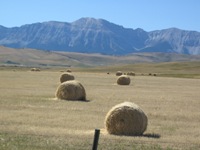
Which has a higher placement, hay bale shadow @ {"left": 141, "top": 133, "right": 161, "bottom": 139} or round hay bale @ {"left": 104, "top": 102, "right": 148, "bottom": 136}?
round hay bale @ {"left": 104, "top": 102, "right": 148, "bottom": 136}

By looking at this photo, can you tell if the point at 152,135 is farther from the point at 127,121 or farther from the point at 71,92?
the point at 71,92

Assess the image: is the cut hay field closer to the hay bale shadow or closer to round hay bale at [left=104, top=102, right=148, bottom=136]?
the hay bale shadow

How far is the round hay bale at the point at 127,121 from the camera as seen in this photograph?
18.3 meters

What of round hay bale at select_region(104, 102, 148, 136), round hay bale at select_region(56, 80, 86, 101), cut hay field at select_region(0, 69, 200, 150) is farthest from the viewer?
round hay bale at select_region(56, 80, 86, 101)

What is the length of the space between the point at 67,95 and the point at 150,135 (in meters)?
14.0

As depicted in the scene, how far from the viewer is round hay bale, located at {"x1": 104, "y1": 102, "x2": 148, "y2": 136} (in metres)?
18.3

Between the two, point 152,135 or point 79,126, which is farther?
point 79,126

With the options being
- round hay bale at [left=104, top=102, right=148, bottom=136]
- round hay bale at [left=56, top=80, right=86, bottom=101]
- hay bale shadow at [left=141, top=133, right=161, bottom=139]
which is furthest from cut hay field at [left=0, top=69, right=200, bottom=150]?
round hay bale at [left=56, top=80, right=86, bottom=101]

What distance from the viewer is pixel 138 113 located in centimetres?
1836

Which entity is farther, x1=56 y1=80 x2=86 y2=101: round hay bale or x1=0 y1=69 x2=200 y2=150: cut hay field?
x1=56 y1=80 x2=86 y2=101: round hay bale

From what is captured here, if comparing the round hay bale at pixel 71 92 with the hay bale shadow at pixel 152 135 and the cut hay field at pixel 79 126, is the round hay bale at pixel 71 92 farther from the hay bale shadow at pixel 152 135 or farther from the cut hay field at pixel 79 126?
the hay bale shadow at pixel 152 135

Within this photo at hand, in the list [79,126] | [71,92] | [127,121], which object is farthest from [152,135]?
[71,92]

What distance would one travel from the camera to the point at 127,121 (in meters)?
18.2

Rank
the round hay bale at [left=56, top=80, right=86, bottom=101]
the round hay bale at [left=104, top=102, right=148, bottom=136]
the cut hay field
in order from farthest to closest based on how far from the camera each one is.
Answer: the round hay bale at [left=56, top=80, right=86, bottom=101] → the round hay bale at [left=104, top=102, right=148, bottom=136] → the cut hay field
